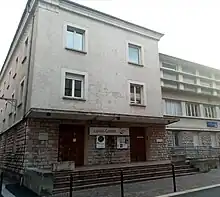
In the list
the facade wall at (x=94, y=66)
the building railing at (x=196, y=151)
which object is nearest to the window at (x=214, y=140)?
the building railing at (x=196, y=151)

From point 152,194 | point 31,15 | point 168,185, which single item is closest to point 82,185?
point 152,194

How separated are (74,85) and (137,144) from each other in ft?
18.7

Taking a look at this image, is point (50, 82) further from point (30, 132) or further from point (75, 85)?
point (30, 132)

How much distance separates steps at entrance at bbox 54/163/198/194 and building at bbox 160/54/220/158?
614cm

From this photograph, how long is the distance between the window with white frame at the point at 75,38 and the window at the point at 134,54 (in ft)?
11.5

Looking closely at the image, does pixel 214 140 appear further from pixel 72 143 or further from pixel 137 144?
pixel 72 143

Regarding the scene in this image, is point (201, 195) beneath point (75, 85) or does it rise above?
beneath

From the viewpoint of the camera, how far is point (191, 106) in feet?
66.8

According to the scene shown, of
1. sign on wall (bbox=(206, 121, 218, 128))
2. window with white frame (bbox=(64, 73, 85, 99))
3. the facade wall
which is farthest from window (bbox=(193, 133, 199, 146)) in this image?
window with white frame (bbox=(64, 73, 85, 99))

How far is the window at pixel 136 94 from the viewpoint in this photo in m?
14.3

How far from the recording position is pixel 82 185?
8.63 meters

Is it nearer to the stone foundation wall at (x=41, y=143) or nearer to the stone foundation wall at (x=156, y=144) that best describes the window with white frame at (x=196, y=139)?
the stone foundation wall at (x=156, y=144)

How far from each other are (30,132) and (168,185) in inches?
264

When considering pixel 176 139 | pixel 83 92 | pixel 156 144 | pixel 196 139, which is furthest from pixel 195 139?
pixel 83 92
